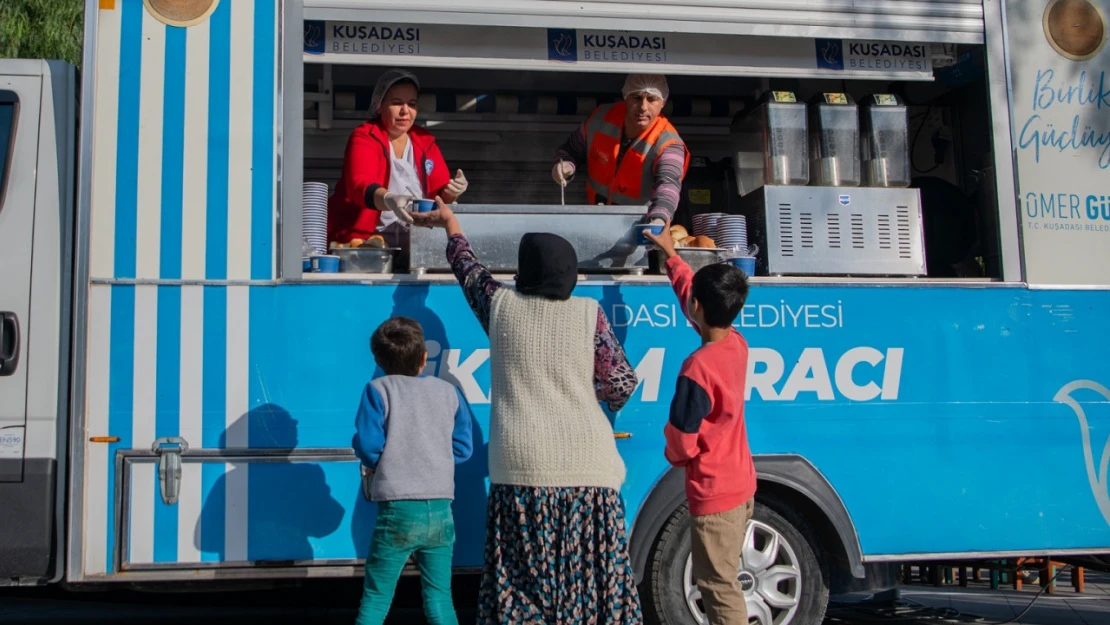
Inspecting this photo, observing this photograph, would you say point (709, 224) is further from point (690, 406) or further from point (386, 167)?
point (386, 167)

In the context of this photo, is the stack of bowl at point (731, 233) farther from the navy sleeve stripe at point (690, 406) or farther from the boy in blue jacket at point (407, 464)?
the boy in blue jacket at point (407, 464)

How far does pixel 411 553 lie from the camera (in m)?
3.59

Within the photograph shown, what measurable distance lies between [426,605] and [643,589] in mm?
995

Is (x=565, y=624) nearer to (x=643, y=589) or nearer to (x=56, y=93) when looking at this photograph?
(x=643, y=589)

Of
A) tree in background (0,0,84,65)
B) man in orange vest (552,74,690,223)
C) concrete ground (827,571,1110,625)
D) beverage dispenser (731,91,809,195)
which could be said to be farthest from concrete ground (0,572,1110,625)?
tree in background (0,0,84,65)

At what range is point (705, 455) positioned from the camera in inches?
139

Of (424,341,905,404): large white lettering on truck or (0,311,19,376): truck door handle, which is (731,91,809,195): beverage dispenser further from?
(0,311,19,376): truck door handle

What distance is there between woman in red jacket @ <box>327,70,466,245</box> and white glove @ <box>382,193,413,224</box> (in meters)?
0.21

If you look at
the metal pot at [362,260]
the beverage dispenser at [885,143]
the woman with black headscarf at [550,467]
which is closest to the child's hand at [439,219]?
the metal pot at [362,260]

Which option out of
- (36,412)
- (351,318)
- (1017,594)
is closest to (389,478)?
(351,318)

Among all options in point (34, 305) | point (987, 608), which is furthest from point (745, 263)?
point (987, 608)

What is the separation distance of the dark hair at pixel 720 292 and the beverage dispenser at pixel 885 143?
169 centimetres

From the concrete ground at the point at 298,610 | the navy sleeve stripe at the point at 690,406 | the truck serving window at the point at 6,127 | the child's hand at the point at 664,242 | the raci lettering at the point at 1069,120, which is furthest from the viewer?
the concrete ground at the point at 298,610

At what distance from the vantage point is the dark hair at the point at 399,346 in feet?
11.8
